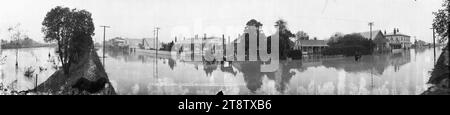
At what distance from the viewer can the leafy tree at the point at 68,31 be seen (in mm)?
3609

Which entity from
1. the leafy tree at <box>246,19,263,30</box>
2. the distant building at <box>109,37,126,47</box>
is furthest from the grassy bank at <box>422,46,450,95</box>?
the distant building at <box>109,37,126,47</box>

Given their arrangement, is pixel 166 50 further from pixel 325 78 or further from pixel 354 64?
pixel 354 64

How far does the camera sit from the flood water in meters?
3.38

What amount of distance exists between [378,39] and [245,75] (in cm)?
231

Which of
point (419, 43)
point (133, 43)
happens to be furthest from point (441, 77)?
point (133, 43)

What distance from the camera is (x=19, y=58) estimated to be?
4.05m

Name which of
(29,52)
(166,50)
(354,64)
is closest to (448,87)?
(354,64)

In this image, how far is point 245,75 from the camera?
3.80 metres

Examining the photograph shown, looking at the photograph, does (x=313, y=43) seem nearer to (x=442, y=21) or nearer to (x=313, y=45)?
(x=313, y=45)

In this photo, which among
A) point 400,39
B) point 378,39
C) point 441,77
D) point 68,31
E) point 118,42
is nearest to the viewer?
point 441,77

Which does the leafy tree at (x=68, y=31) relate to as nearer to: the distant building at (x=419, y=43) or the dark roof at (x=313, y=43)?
the dark roof at (x=313, y=43)

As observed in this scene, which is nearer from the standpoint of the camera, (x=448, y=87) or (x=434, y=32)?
(x=448, y=87)

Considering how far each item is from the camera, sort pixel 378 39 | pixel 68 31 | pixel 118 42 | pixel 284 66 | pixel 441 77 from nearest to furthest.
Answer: pixel 441 77, pixel 68 31, pixel 118 42, pixel 378 39, pixel 284 66
